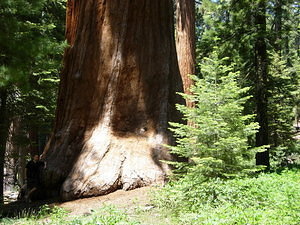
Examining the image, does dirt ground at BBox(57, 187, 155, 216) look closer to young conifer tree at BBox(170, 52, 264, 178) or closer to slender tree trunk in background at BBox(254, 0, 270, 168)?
young conifer tree at BBox(170, 52, 264, 178)

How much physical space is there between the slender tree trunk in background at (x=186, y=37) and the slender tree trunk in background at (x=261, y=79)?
8.78 ft

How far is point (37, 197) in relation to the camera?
23.8 feet

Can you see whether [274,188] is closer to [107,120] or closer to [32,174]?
[107,120]

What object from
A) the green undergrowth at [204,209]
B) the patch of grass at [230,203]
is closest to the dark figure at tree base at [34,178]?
the green undergrowth at [204,209]

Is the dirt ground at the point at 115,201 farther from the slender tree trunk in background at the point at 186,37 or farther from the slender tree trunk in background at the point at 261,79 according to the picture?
the slender tree trunk in background at the point at 261,79

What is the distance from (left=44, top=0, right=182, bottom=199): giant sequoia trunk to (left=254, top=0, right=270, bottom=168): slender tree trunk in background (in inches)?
187

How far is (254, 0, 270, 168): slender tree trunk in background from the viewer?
11375mm

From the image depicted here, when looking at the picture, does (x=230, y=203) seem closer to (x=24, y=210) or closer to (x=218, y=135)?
(x=218, y=135)

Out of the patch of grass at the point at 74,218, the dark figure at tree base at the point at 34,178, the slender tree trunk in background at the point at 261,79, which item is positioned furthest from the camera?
the slender tree trunk in background at the point at 261,79

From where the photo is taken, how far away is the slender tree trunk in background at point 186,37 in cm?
970

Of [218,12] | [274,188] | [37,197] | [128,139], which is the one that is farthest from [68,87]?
[218,12]

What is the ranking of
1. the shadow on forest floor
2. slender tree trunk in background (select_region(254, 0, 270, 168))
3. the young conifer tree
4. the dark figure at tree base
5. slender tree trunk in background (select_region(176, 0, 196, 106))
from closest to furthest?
the young conifer tree → the shadow on forest floor → the dark figure at tree base → slender tree trunk in background (select_region(176, 0, 196, 106)) → slender tree trunk in background (select_region(254, 0, 270, 168))

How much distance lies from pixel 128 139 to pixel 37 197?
247cm

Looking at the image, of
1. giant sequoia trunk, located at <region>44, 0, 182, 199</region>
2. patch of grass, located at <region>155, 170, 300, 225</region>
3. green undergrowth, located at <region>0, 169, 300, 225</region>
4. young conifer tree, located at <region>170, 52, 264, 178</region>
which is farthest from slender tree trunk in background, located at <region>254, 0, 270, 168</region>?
young conifer tree, located at <region>170, 52, 264, 178</region>
